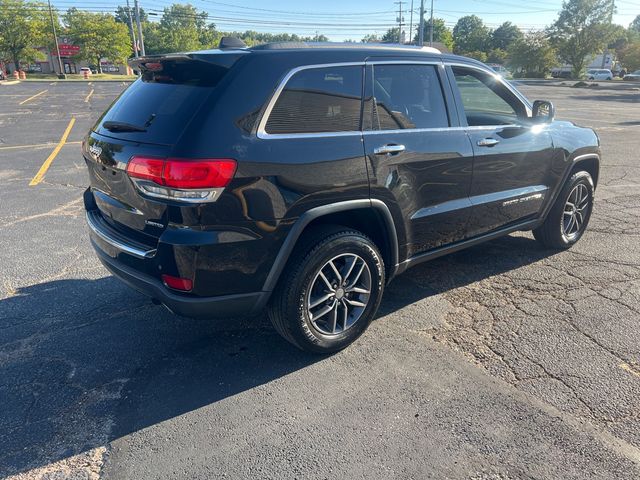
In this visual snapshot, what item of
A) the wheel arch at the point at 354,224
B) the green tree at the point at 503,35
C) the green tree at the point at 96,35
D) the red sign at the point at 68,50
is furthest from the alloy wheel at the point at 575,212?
the green tree at the point at 503,35

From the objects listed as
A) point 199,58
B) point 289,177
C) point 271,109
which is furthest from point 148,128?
point 289,177

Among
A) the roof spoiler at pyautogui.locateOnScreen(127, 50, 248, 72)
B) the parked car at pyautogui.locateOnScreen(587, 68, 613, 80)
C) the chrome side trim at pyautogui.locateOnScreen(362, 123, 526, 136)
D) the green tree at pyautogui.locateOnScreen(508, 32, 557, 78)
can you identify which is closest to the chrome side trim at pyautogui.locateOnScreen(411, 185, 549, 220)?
the chrome side trim at pyautogui.locateOnScreen(362, 123, 526, 136)

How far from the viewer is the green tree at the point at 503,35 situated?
4414 inches

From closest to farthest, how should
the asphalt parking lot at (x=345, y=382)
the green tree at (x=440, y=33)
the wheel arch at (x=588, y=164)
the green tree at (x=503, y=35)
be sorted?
the asphalt parking lot at (x=345, y=382) → the wheel arch at (x=588, y=164) → the green tree at (x=440, y=33) → the green tree at (x=503, y=35)

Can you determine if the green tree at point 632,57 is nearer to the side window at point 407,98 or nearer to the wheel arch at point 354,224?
the side window at point 407,98

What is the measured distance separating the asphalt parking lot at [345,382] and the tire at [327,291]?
18 cm

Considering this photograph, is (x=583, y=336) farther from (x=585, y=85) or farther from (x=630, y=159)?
(x=585, y=85)

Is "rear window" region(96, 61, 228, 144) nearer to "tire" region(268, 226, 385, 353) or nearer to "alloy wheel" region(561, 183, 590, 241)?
"tire" region(268, 226, 385, 353)

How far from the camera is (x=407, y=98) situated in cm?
350

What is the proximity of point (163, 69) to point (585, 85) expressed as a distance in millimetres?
51732

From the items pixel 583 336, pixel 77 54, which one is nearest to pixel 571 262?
pixel 583 336

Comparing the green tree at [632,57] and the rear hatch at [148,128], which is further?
the green tree at [632,57]

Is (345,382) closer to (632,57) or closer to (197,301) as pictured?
(197,301)

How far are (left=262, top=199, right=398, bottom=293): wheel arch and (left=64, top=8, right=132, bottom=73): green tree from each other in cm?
8745
